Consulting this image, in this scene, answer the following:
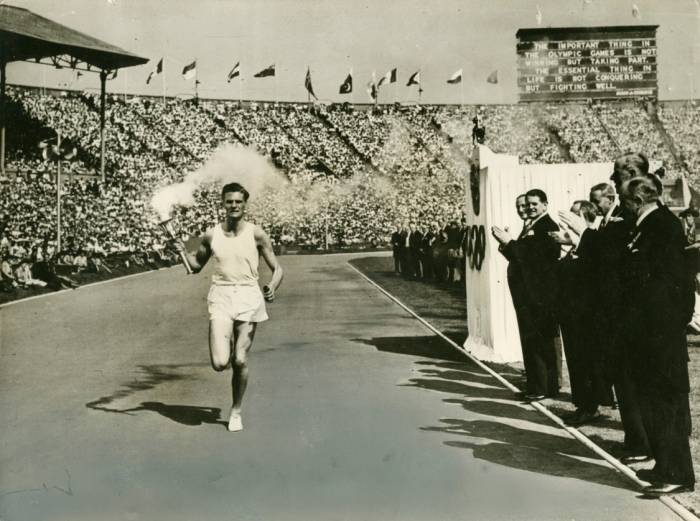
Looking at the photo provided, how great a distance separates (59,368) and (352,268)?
21469 mm

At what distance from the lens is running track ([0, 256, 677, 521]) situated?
423 centimetres

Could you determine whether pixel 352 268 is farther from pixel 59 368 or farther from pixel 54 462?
pixel 54 462

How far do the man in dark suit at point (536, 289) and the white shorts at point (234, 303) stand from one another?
2.24 meters

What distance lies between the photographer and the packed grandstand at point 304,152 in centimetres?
2998

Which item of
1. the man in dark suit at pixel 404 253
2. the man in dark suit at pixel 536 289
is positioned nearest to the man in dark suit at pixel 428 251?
the man in dark suit at pixel 404 253

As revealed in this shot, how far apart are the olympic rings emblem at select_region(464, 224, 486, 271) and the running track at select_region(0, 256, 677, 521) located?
118cm

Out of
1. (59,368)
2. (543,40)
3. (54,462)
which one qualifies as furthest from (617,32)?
(54,462)

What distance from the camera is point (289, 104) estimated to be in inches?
2196

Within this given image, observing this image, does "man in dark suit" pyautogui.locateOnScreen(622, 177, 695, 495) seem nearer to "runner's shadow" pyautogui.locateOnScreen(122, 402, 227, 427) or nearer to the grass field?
the grass field

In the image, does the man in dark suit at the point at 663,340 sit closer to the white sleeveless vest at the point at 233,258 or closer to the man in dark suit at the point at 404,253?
the white sleeveless vest at the point at 233,258

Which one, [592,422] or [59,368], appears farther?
[59,368]

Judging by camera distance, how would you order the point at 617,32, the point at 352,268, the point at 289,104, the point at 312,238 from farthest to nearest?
the point at 289,104 → the point at 312,238 → the point at 617,32 → the point at 352,268

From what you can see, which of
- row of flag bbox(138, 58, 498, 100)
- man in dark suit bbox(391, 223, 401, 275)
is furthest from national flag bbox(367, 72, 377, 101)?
man in dark suit bbox(391, 223, 401, 275)

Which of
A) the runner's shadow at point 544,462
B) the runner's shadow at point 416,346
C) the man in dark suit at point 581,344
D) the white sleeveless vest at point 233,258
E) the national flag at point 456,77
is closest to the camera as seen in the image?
the runner's shadow at point 544,462
